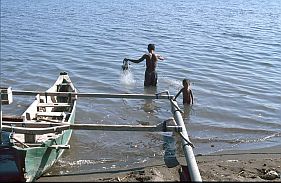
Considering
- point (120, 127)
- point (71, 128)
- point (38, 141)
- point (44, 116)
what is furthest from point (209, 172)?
point (44, 116)

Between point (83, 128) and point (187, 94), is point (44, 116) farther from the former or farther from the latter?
point (187, 94)

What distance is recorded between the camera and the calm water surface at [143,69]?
8953mm

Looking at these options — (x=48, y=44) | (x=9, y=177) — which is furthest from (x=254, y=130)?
(x=48, y=44)

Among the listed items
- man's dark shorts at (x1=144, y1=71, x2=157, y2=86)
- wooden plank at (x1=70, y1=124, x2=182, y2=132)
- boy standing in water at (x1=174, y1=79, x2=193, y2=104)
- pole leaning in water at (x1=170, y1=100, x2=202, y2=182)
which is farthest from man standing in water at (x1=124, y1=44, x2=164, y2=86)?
wooden plank at (x1=70, y1=124, x2=182, y2=132)

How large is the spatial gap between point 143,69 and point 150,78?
3243 mm

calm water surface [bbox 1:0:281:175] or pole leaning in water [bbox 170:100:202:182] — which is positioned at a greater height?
pole leaning in water [bbox 170:100:202:182]

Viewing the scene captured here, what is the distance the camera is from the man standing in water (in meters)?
12.1

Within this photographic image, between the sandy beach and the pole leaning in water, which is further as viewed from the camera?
the sandy beach

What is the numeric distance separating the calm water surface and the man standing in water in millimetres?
417

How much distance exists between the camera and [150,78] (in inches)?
497

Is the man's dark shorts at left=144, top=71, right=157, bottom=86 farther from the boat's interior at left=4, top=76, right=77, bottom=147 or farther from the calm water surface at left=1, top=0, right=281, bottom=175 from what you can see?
the boat's interior at left=4, top=76, right=77, bottom=147

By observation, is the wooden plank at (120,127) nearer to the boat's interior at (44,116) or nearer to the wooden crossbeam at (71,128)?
the wooden crossbeam at (71,128)

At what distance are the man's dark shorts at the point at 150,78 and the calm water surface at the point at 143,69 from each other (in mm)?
315

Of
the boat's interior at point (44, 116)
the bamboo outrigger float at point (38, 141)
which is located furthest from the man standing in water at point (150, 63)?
the bamboo outrigger float at point (38, 141)
